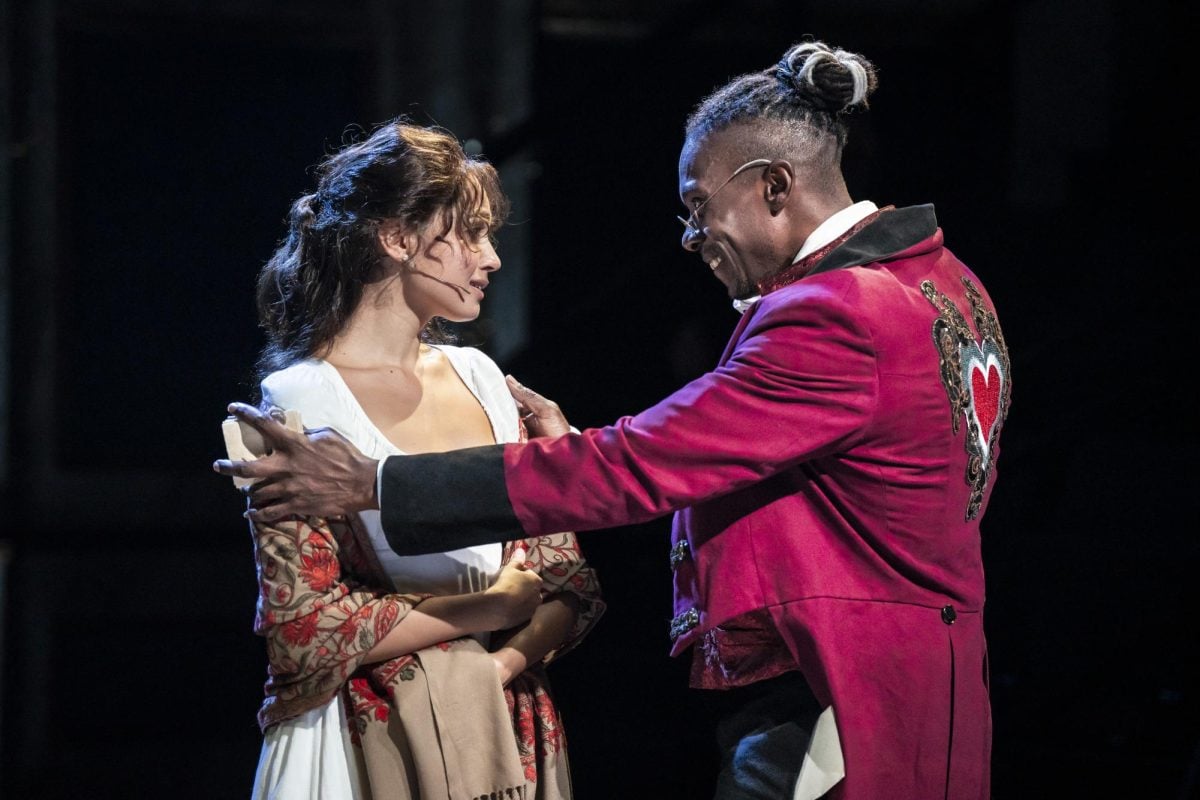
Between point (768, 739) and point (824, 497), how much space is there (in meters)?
0.32

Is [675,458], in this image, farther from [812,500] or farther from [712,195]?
[712,195]

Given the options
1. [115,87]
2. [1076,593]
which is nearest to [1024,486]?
[1076,593]

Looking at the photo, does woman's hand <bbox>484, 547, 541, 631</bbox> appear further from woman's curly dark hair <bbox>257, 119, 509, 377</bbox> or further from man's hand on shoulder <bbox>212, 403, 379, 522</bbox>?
woman's curly dark hair <bbox>257, 119, 509, 377</bbox>

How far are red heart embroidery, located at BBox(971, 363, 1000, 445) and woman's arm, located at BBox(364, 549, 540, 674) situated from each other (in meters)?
0.63

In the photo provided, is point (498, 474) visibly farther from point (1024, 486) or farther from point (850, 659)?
point (1024, 486)

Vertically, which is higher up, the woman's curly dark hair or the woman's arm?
the woman's curly dark hair

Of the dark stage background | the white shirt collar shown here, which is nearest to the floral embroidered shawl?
the white shirt collar

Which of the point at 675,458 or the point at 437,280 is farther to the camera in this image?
the point at 437,280

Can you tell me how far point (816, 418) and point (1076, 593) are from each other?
6.09 feet

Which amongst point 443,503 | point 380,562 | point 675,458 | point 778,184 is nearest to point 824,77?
point 778,184

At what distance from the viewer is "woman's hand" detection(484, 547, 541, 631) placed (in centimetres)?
175

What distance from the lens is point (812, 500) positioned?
168 centimetres

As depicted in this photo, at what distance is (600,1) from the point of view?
16.1 ft

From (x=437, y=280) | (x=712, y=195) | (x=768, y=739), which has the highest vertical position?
(x=712, y=195)
